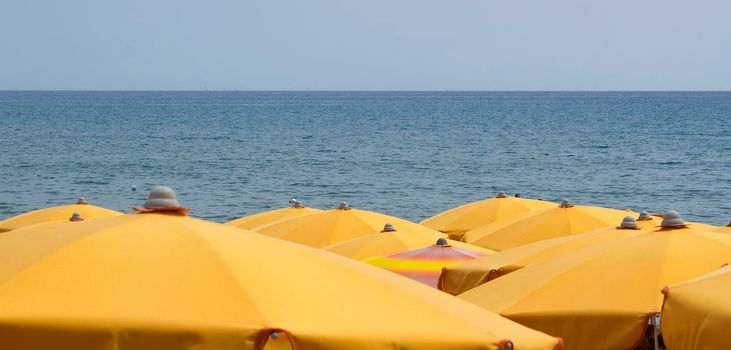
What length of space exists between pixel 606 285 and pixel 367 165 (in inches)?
1743

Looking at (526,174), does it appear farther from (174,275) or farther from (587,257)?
(174,275)

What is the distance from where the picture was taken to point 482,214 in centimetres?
1758

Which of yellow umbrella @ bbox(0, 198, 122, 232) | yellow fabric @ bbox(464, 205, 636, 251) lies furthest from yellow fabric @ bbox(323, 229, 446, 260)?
yellow umbrella @ bbox(0, 198, 122, 232)

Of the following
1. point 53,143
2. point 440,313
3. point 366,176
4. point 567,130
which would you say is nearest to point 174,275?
point 440,313

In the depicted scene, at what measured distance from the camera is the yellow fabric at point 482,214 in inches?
684

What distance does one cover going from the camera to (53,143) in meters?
65.9

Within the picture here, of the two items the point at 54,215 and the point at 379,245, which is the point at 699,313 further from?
the point at 54,215

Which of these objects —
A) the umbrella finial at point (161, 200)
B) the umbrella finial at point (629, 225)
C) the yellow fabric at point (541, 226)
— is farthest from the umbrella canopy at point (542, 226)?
the umbrella finial at point (161, 200)

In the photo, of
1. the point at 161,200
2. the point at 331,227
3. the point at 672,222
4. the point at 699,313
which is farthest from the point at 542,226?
the point at 161,200

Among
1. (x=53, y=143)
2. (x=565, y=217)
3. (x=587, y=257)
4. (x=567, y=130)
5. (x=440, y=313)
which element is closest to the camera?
(x=440, y=313)

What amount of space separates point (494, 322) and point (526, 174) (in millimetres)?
42994

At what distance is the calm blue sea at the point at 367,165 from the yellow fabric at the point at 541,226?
18157 mm

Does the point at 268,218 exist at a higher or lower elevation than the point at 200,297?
lower

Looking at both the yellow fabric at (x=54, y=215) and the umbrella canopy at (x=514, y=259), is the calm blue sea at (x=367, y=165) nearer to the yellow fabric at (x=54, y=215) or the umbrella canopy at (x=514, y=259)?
the yellow fabric at (x=54, y=215)
